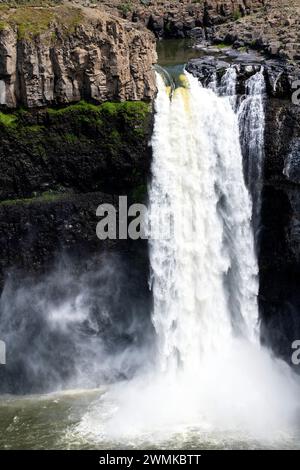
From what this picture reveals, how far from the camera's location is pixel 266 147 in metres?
26.8

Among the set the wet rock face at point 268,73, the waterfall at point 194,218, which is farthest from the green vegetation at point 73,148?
the wet rock face at point 268,73

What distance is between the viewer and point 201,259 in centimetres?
2692

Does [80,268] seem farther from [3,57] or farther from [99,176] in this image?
[3,57]

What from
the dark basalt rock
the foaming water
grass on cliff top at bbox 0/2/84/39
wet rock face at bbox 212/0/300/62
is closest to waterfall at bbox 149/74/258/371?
the foaming water

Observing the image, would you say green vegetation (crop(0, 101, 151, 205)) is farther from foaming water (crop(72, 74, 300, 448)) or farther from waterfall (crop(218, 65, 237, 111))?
waterfall (crop(218, 65, 237, 111))

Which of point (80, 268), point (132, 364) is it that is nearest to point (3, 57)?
point (80, 268)

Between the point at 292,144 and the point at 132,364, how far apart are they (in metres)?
11.3

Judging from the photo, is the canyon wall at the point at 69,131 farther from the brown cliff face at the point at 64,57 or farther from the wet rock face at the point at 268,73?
the wet rock face at the point at 268,73

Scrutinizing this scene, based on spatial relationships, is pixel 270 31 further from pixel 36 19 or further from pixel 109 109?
pixel 36 19

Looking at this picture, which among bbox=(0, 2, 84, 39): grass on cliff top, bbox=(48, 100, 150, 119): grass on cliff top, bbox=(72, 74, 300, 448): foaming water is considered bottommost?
bbox=(72, 74, 300, 448): foaming water

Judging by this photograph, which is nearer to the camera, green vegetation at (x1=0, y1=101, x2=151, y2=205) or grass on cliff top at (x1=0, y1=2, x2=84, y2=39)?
grass on cliff top at (x1=0, y1=2, x2=84, y2=39)

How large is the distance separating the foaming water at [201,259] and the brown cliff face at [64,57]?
212cm

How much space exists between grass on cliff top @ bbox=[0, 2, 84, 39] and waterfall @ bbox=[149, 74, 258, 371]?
14.7ft

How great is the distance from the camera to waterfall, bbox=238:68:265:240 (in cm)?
2669
